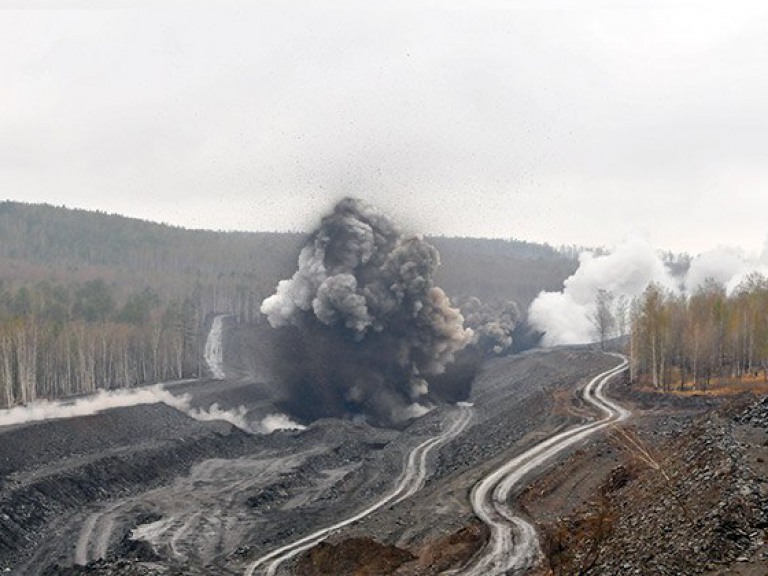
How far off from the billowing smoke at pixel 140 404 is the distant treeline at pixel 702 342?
4199cm

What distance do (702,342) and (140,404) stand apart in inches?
2381

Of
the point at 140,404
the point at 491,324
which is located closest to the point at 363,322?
the point at 140,404

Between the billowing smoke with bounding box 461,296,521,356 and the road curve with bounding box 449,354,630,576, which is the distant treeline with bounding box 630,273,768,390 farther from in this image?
the billowing smoke with bounding box 461,296,521,356

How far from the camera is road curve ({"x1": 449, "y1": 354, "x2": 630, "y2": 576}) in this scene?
1513 inches

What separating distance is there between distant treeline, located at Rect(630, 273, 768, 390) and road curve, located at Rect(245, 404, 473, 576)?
68.9 feet

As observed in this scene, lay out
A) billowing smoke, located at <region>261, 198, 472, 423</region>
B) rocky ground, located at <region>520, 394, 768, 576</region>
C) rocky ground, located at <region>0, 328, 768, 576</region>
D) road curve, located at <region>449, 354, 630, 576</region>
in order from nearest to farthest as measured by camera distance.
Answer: rocky ground, located at <region>520, 394, 768, 576</region>
rocky ground, located at <region>0, 328, 768, 576</region>
road curve, located at <region>449, 354, 630, 576</region>
billowing smoke, located at <region>261, 198, 472, 423</region>

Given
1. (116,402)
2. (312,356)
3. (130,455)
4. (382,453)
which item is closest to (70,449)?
(130,455)

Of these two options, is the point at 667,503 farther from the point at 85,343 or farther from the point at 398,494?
the point at 85,343

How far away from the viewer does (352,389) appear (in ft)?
337

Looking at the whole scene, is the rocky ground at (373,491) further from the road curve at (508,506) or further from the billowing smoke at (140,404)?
the billowing smoke at (140,404)

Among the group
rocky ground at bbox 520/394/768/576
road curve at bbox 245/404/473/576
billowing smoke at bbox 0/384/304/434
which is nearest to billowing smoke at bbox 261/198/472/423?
billowing smoke at bbox 0/384/304/434

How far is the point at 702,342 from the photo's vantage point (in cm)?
7944

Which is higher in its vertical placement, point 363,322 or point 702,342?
point 363,322

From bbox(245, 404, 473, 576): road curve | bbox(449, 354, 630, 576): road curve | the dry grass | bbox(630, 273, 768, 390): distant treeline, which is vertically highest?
bbox(630, 273, 768, 390): distant treeline
